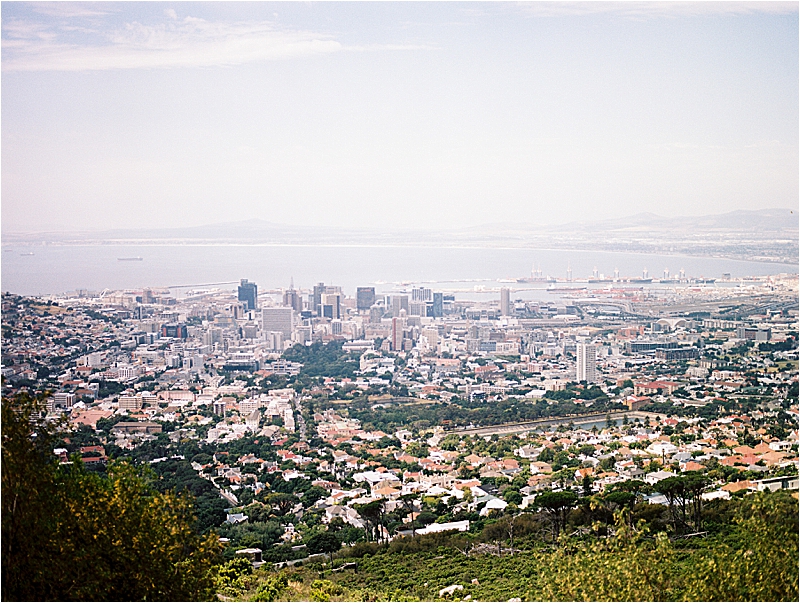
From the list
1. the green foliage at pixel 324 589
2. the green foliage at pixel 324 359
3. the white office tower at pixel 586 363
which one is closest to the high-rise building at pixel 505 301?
the white office tower at pixel 586 363

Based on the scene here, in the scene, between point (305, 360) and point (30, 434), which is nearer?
point (30, 434)

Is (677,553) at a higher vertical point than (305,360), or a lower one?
lower

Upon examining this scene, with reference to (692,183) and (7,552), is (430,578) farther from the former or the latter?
(692,183)

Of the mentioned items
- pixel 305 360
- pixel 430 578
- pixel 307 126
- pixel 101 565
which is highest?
pixel 307 126

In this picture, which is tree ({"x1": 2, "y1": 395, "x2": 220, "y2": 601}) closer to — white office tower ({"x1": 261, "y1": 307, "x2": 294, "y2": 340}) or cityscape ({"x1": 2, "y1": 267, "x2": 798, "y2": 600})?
cityscape ({"x1": 2, "y1": 267, "x2": 798, "y2": 600})

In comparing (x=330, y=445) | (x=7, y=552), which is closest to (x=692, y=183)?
(x=330, y=445)

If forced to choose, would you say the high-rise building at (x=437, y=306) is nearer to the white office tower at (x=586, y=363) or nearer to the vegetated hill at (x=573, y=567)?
the white office tower at (x=586, y=363)

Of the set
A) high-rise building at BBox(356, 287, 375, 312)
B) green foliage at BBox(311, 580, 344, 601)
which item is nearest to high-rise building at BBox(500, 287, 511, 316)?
high-rise building at BBox(356, 287, 375, 312)
